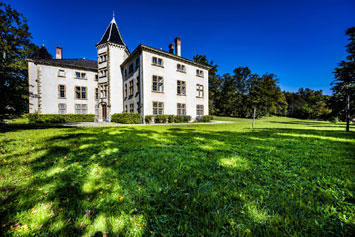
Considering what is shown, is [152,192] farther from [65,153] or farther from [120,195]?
[65,153]

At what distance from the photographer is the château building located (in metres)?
17.5

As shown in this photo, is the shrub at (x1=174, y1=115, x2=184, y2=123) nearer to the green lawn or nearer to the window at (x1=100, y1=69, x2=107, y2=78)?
the window at (x1=100, y1=69, x2=107, y2=78)

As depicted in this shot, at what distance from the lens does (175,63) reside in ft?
63.7

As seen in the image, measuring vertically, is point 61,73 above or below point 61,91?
above

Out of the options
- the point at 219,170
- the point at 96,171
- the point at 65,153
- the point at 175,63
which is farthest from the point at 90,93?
the point at 219,170

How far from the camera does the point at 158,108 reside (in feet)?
59.1

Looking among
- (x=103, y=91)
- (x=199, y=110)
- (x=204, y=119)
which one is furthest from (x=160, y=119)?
(x=103, y=91)

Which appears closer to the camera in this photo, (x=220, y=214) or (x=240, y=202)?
(x=220, y=214)

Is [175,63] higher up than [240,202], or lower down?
higher up

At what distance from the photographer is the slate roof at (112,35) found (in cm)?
2080

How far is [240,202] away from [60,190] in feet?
8.91

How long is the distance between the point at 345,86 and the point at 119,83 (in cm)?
2489

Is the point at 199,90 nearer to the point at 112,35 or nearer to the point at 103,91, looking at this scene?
the point at 103,91

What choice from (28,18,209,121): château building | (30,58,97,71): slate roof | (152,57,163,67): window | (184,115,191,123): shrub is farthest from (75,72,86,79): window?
(184,115,191,123): shrub
